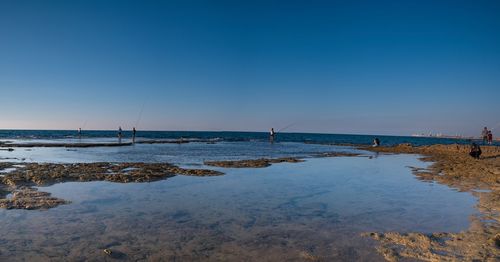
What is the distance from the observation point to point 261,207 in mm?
10758

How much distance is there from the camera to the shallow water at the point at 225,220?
6.75 m

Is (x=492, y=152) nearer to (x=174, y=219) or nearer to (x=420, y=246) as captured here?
(x=420, y=246)

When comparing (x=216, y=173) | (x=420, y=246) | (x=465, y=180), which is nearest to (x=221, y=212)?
(x=420, y=246)

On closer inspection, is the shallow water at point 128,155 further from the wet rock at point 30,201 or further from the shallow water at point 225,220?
the wet rock at point 30,201

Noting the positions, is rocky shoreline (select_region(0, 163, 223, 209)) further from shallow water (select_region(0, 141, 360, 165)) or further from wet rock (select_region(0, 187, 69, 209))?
shallow water (select_region(0, 141, 360, 165))

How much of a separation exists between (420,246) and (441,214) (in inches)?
145

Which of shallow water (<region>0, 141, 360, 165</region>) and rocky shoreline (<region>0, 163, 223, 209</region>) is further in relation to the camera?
shallow water (<region>0, 141, 360, 165</region>)

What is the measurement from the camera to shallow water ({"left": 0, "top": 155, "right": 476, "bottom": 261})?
266 inches

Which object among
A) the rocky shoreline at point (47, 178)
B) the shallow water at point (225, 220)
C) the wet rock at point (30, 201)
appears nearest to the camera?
the shallow water at point (225, 220)

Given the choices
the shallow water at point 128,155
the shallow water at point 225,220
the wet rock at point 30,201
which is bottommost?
the shallow water at point 225,220

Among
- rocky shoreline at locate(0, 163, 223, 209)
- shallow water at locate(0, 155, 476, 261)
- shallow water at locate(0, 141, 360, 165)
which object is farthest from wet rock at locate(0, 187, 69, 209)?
shallow water at locate(0, 141, 360, 165)

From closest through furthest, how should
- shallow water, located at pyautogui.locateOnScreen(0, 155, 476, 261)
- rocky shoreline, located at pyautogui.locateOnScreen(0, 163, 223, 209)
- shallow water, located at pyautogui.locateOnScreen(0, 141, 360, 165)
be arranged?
1. shallow water, located at pyautogui.locateOnScreen(0, 155, 476, 261)
2. rocky shoreline, located at pyautogui.locateOnScreen(0, 163, 223, 209)
3. shallow water, located at pyautogui.locateOnScreen(0, 141, 360, 165)


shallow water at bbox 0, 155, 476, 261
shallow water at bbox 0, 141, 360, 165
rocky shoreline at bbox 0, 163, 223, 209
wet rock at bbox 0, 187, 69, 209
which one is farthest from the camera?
shallow water at bbox 0, 141, 360, 165

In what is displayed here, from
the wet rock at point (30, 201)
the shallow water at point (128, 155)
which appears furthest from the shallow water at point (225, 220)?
the shallow water at point (128, 155)
